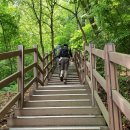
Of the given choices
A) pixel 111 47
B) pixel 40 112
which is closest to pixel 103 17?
pixel 40 112

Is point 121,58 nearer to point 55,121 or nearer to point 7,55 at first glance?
point 7,55

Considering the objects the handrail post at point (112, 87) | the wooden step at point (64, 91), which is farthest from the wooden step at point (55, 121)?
the wooden step at point (64, 91)

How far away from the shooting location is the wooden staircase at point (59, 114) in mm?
5672

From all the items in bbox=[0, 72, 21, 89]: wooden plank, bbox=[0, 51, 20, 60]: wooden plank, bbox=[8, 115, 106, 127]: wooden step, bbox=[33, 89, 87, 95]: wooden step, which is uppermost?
bbox=[0, 51, 20, 60]: wooden plank

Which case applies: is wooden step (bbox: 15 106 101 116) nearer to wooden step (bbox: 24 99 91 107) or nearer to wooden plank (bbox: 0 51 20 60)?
wooden step (bbox: 24 99 91 107)

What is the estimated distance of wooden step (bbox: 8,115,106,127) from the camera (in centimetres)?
571

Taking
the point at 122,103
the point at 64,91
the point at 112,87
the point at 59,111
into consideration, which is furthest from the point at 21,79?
the point at 122,103

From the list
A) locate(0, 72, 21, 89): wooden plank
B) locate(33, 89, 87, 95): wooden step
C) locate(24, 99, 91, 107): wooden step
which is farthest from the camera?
locate(33, 89, 87, 95): wooden step

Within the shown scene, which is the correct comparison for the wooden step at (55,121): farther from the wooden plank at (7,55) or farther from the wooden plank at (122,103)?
the wooden plank at (122,103)

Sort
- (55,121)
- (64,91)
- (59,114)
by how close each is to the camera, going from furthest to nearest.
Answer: (64,91) < (59,114) < (55,121)

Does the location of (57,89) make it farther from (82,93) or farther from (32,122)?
(32,122)

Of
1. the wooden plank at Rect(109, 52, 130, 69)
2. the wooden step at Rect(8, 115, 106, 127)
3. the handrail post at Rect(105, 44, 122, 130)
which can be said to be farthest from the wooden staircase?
the wooden plank at Rect(109, 52, 130, 69)

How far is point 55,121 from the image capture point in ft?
19.0

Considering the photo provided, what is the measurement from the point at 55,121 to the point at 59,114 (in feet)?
1.81
